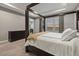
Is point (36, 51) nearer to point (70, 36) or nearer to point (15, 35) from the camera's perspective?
point (70, 36)

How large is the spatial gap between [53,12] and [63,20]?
0.69 metres

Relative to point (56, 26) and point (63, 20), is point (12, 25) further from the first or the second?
point (63, 20)

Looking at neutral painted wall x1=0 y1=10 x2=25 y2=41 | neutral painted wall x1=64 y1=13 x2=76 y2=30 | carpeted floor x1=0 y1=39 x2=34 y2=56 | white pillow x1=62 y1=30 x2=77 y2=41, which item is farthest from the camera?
neutral painted wall x1=0 y1=10 x2=25 y2=41

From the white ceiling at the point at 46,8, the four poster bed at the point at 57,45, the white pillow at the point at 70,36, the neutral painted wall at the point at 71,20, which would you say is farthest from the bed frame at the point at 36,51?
the neutral painted wall at the point at 71,20

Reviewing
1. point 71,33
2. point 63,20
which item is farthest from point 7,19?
point 71,33

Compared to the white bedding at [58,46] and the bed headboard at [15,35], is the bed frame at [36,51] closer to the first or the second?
the white bedding at [58,46]

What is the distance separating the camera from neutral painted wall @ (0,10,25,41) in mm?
4113

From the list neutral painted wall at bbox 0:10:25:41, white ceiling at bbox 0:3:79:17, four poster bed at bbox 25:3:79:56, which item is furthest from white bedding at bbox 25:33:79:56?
neutral painted wall at bbox 0:10:25:41

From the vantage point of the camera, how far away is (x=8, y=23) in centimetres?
453

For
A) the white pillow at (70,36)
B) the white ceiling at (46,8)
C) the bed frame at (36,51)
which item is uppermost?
the white ceiling at (46,8)

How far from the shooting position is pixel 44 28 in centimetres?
477

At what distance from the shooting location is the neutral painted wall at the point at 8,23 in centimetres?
411

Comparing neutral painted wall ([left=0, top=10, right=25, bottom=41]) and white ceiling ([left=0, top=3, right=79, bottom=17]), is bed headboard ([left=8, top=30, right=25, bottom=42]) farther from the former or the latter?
white ceiling ([left=0, top=3, right=79, bottom=17])

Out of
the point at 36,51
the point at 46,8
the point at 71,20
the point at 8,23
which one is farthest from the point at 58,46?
the point at 8,23
